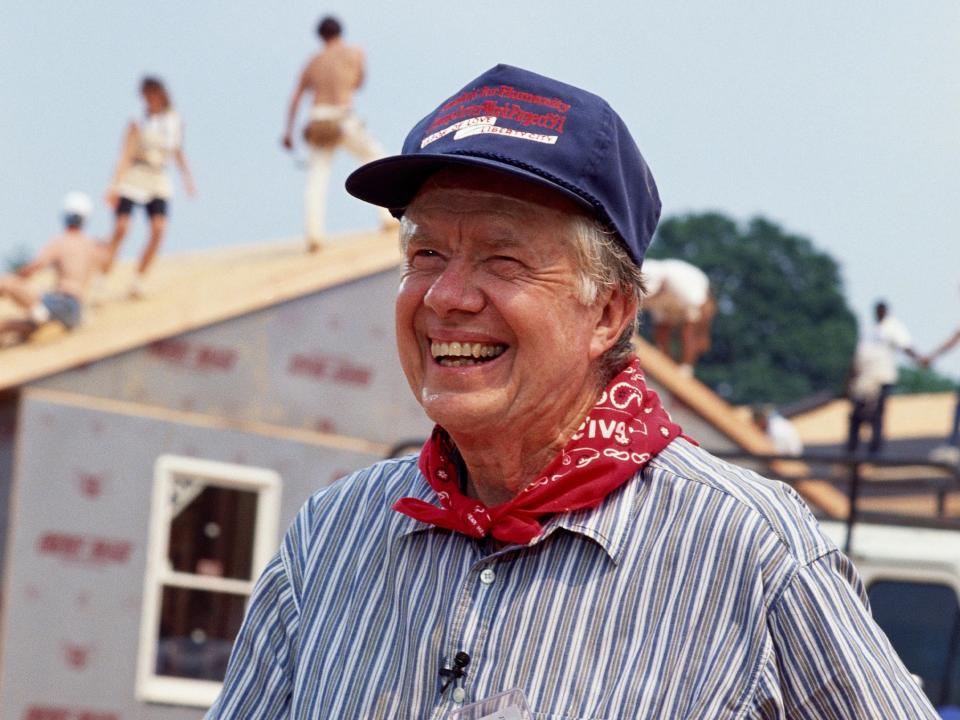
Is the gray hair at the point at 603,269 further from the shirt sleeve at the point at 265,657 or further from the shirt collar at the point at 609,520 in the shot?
the shirt sleeve at the point at 265,657

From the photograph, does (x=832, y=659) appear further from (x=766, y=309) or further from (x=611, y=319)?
(x=766, y=309)

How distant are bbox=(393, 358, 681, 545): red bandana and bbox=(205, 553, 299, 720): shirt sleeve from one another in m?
0.28

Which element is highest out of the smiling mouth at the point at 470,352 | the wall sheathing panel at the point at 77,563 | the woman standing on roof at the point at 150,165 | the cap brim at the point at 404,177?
the woman standing on roof at the point at 150,165

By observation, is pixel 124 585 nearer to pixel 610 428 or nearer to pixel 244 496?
pixel 244 496

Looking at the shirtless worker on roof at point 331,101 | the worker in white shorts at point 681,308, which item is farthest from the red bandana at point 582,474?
the worker in white shorts at point 681,308

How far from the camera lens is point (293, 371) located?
495 inches

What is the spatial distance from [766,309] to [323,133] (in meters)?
50.2

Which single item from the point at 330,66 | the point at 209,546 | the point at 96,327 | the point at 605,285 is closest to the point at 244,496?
the point at 209,546

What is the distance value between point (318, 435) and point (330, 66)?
3003mm

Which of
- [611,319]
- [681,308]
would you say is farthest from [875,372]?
[611,319]

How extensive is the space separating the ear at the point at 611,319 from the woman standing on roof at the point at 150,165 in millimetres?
10383

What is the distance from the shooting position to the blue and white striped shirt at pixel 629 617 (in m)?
2.16

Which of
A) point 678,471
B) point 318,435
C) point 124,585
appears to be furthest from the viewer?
point 318,435

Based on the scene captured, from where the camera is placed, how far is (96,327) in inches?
479
